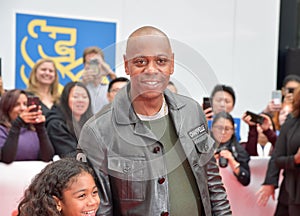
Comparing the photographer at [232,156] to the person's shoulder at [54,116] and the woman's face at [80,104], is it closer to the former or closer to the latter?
the person's shoulder at [54,116]

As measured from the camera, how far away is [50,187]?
192 centimetres

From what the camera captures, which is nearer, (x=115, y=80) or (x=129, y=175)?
(x=129, y=175)

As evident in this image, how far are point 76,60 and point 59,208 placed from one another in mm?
3995

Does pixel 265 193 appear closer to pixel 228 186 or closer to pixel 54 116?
pixel 228 186

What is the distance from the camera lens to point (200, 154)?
6.30 ft

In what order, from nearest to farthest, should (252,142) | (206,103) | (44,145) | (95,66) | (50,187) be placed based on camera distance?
(50,187) < (206,103) < (95,66) < (44,145) < (252,142)

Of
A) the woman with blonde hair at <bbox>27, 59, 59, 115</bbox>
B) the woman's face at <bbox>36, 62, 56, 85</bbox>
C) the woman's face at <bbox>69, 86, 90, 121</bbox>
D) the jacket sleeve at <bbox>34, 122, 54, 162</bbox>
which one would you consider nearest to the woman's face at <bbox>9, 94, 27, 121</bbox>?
the jacket sleeve at <bbox>34, 122, 54, 162</bbox>

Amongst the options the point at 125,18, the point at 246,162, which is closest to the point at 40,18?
the point at 125,18

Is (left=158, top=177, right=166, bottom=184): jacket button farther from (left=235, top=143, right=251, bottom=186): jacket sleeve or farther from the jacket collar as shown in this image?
(left=235, top=143, right=251, bottom=186): jacket sleeve

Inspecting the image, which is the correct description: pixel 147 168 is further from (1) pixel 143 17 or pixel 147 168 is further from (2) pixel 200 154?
(1) pixel 143 17

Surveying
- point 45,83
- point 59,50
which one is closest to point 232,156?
point 45,83

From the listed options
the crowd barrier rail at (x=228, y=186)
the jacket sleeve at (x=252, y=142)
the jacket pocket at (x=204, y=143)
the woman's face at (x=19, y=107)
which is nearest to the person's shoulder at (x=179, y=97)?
the jacket pocket at (x=204, y=143)

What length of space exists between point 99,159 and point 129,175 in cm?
11

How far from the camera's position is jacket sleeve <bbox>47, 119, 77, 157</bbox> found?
3622 mm
